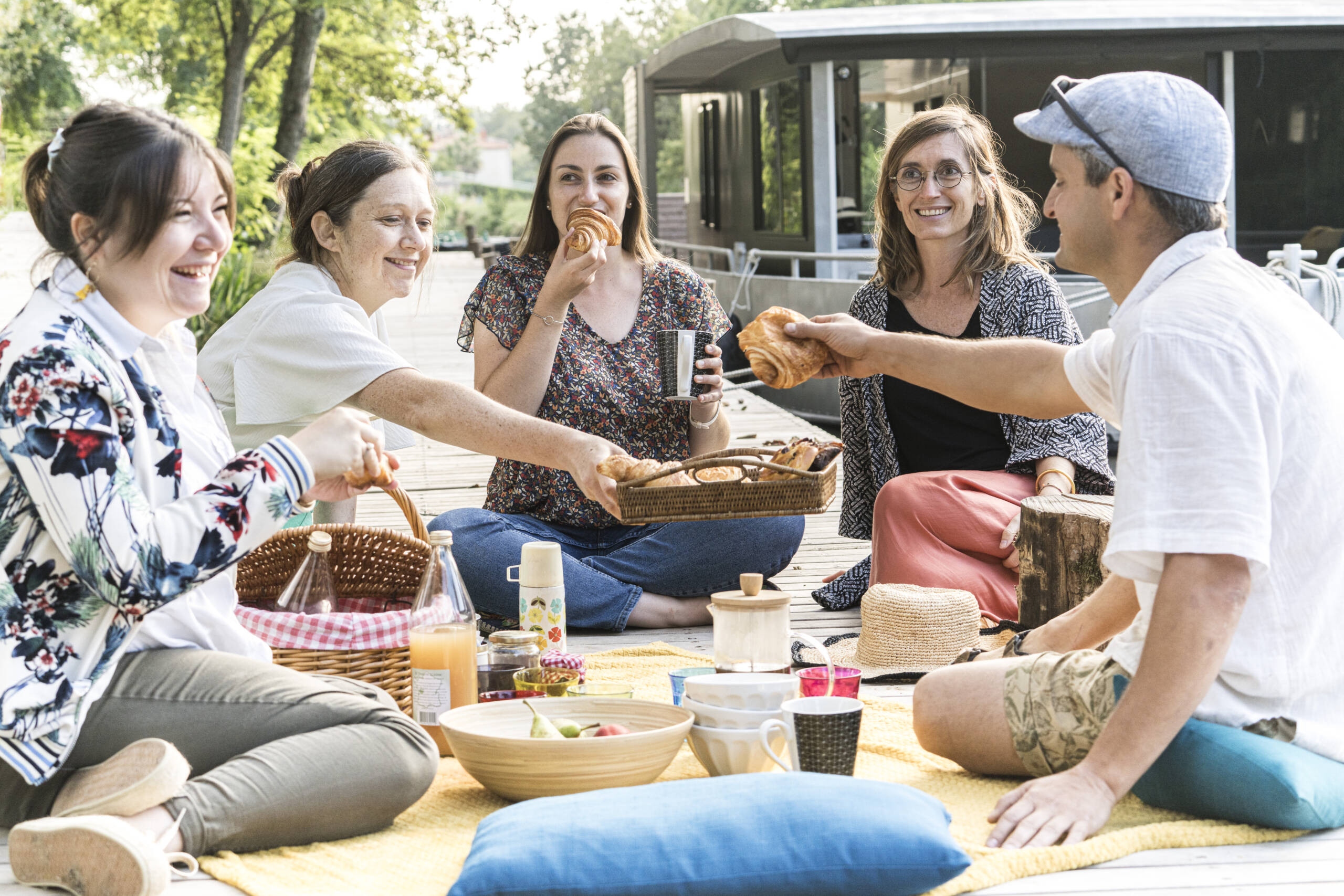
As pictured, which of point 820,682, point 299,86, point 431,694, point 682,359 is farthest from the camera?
point 299,86

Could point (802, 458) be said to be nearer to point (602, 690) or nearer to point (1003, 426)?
point (602, 690)

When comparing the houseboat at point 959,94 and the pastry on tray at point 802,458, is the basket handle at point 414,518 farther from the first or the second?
the houseboat at point 959,94

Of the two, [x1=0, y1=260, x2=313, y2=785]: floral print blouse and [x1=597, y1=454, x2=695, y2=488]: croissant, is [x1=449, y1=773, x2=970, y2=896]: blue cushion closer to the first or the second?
[x1=0, y1=260, x2=313, y2=785]: floral print blouse

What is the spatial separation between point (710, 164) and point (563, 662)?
16.5 m

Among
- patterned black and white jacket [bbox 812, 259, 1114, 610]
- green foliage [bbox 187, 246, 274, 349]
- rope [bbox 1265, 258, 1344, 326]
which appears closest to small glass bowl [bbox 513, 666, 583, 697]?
patterned black and white jacket [bbox 812, 259, 1114, 610]

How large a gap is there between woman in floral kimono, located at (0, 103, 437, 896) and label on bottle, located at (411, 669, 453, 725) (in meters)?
0.29

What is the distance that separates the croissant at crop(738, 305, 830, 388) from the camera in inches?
151

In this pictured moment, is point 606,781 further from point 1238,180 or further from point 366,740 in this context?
point 1238,180

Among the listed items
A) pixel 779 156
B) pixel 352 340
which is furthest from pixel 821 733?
pixel 779 156

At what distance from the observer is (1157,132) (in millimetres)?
2535

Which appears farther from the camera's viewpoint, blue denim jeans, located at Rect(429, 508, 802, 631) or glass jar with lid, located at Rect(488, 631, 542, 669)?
blue denim jeans, located at Rect(429, 508, 802, 631)

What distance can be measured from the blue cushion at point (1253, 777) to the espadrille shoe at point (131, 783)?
1.87m

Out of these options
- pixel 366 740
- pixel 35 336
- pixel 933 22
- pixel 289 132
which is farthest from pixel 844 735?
pixel 289 132

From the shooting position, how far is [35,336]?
2373mm
